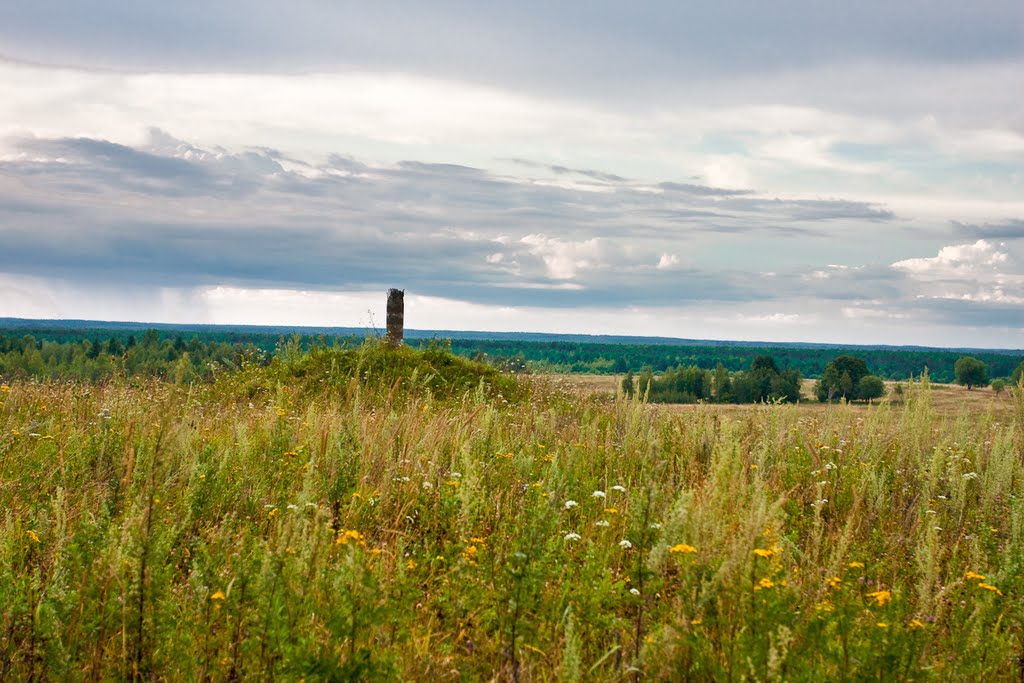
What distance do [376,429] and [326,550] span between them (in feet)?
12.2

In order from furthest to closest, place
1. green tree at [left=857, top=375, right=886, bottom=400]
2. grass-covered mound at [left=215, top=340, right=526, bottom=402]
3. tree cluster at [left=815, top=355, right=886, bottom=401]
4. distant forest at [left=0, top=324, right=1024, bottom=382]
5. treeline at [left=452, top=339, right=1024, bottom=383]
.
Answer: treeline at [left=452, top=339, right=1024, bottom=383]
green tree at [left=857, top=375, right=886, bottom=400]
tree cluster at [left=815, top=355, right=886, bottom=401]
distant forest at [left=0, top=324, right=1024, bottom=382]
grass-covered mound at [left=215, top=340, right=526, bottom=402]

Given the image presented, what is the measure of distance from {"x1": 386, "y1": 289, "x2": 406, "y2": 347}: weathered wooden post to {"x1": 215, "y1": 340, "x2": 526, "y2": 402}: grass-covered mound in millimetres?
971

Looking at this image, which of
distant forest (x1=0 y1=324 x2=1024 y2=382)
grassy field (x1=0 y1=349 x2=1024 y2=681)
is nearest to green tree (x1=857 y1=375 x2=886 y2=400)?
distant forest (x1=0 y1=324 x2=1024 y2=382)

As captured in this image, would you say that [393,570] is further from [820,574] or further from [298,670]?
[820,574]

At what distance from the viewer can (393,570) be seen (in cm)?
463

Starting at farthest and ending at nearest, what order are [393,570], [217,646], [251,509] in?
1. [251,509]
2. [393,570]
3. [217,646]

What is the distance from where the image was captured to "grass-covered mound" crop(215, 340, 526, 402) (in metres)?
14.7

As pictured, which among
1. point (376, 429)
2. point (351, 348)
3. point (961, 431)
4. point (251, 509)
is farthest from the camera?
point (351, 348)

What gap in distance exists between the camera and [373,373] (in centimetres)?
1539

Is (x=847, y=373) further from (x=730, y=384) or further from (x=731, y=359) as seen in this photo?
(x=731, y=359)

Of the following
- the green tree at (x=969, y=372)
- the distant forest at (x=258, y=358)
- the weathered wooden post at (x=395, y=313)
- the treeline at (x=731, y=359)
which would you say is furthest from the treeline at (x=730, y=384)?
the weathered wooden post at (x=395, y=313)

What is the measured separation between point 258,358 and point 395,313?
311cm

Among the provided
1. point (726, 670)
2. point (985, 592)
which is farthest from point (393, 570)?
point (985, 592)

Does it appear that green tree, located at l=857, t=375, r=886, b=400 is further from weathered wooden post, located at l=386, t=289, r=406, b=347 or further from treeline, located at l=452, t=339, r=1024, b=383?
weathered wooden post, located at l=386, t=289, r=406, b=347
